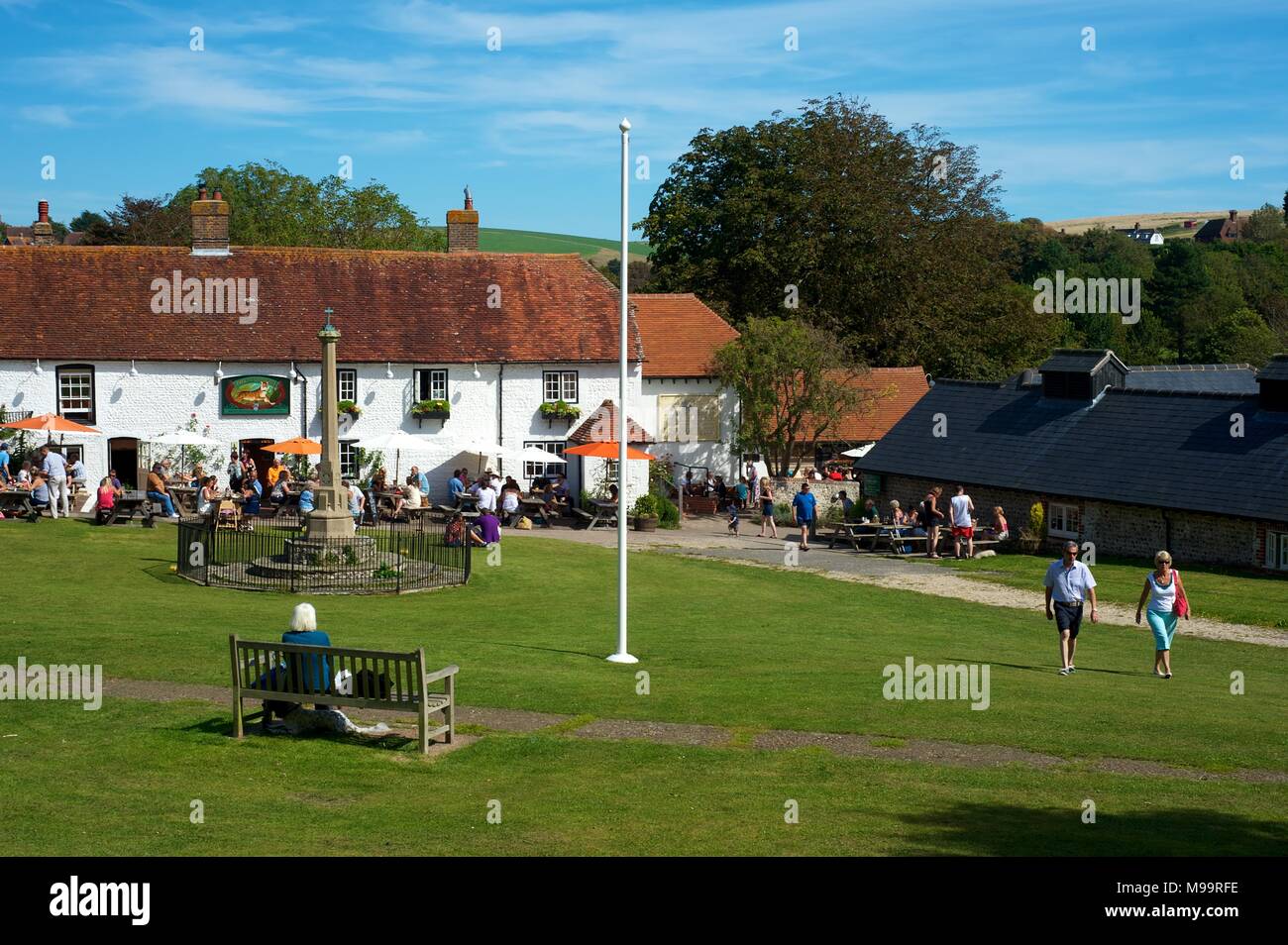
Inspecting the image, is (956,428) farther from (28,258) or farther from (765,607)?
(28,258)

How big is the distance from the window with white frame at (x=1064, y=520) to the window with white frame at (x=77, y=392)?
27.8m

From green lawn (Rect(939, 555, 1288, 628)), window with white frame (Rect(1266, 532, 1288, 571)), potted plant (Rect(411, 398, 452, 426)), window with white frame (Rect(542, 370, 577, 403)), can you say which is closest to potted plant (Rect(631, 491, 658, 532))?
window with white frame (Rect(542, 370, 577, 403))

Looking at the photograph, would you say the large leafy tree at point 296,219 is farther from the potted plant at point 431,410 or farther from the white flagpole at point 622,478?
the white flagpole at point 622,478

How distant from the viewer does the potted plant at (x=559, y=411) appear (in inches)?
1729

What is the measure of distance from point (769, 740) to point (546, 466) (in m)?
31.3

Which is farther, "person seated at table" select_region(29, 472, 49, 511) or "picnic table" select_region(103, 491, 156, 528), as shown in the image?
"person seated at table" select_region(29, 472, 49, 511)

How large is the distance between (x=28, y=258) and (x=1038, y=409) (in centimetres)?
3108

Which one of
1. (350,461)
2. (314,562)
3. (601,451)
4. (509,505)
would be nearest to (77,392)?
(350,461)

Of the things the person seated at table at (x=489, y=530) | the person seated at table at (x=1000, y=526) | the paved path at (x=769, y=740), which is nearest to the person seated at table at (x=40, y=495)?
the person seated at table at (x=489, y=530)

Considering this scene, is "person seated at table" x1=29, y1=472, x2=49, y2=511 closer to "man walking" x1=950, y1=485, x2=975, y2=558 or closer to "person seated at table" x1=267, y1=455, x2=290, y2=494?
"person seated at table" x1=267, y1=455, x2=290, y2=494

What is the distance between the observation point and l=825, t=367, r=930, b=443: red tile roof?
180 ft

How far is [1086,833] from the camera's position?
1042cm

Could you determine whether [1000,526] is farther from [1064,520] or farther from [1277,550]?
[1277,550]

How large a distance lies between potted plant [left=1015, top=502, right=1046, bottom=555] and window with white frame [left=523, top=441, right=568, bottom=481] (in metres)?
14.4
